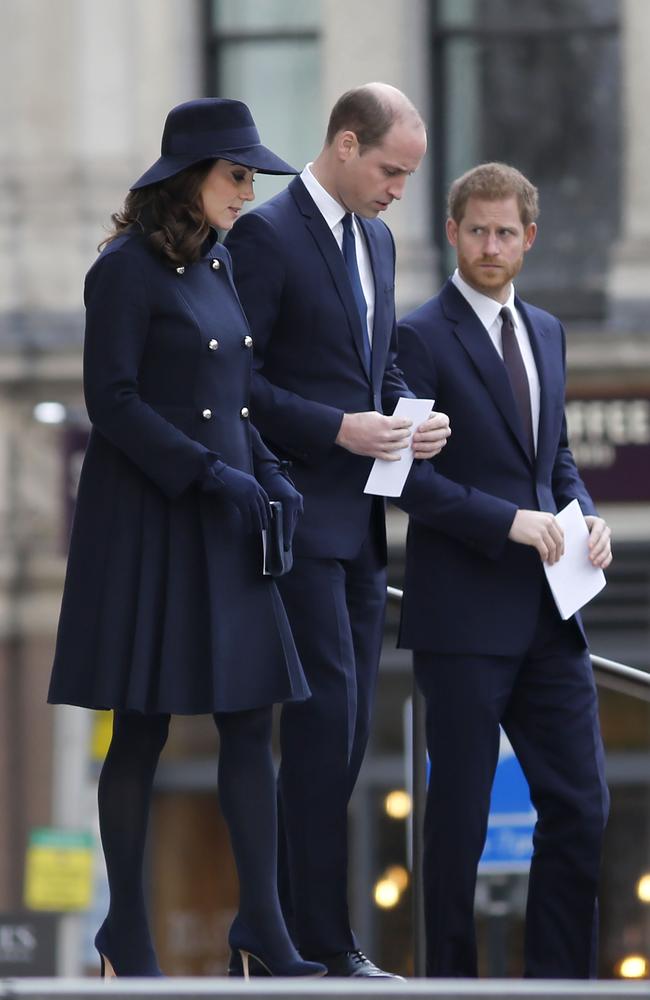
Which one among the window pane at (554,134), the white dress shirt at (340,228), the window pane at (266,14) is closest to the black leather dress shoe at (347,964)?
the white dress shirt at (340,228)

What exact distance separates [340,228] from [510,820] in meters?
3.34

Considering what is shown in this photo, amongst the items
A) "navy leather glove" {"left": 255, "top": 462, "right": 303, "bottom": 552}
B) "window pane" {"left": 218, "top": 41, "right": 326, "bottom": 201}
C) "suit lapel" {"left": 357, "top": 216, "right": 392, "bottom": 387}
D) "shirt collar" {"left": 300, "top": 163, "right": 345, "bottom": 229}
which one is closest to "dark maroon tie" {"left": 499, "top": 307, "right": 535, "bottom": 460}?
"suit lapel" {"left": 357, "top": 216, "right": 392, "bottom": 387}

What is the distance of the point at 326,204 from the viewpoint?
4840 millimetres

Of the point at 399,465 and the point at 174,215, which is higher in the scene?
the point at 174,215

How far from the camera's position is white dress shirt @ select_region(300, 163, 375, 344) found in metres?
4.84

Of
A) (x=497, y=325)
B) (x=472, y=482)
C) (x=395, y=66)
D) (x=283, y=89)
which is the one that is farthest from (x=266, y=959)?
(x=283, y=89)

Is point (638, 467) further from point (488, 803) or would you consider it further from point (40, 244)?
point (488, 803)

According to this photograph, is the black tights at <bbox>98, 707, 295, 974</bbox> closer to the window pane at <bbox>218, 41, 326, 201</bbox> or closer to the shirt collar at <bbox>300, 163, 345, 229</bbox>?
the shirt collar at <bbox>300, 163, 345, 229</bbox>

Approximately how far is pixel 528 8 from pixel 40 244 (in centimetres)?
322

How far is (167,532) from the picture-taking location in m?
4.42

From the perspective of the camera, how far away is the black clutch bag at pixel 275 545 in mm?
4414

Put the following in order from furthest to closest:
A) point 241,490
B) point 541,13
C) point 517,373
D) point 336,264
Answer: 1. point 541,13
2. point 517,373
3. point 336,264
4. point 241,490

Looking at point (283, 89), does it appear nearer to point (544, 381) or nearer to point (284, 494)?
point (544, 381)

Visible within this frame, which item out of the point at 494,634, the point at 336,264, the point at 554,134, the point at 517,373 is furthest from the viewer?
the point at 554,134
